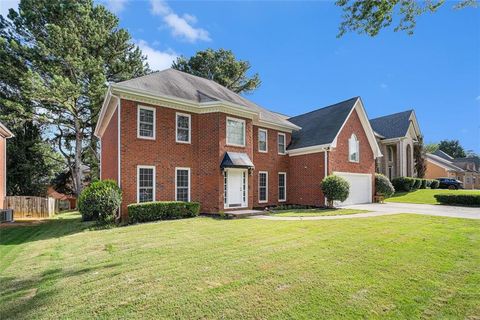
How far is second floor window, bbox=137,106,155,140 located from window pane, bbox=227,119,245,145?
4204mm

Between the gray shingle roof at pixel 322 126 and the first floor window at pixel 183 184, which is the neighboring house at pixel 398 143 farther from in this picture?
the first floor window at pixel 183 184

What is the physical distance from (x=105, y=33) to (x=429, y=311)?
31.4 meters

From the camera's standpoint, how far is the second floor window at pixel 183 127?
14591 millimetres

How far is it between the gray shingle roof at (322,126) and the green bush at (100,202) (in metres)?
12.8

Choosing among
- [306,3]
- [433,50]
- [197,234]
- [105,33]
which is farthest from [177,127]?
[105,33]

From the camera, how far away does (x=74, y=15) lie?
24.8 m

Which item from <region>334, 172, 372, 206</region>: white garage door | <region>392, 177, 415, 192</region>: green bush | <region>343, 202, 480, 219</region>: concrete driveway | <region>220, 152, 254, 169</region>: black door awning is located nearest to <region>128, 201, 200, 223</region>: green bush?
<region>220, 152, 254, 169</region>: black door awning

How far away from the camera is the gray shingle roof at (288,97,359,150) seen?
60.9ft

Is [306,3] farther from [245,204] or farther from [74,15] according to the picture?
[74,15]

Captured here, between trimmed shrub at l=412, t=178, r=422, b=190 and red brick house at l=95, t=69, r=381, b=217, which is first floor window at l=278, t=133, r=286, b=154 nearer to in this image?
red brick house at l=95, t=69, r=381, b=217

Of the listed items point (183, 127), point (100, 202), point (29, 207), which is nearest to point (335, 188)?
point (183, 127)

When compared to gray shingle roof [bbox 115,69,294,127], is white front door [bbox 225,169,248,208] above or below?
below

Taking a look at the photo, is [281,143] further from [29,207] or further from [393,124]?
[393,124]

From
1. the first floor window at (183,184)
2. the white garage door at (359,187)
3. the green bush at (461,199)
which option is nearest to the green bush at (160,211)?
the first floor window at (183,184)
